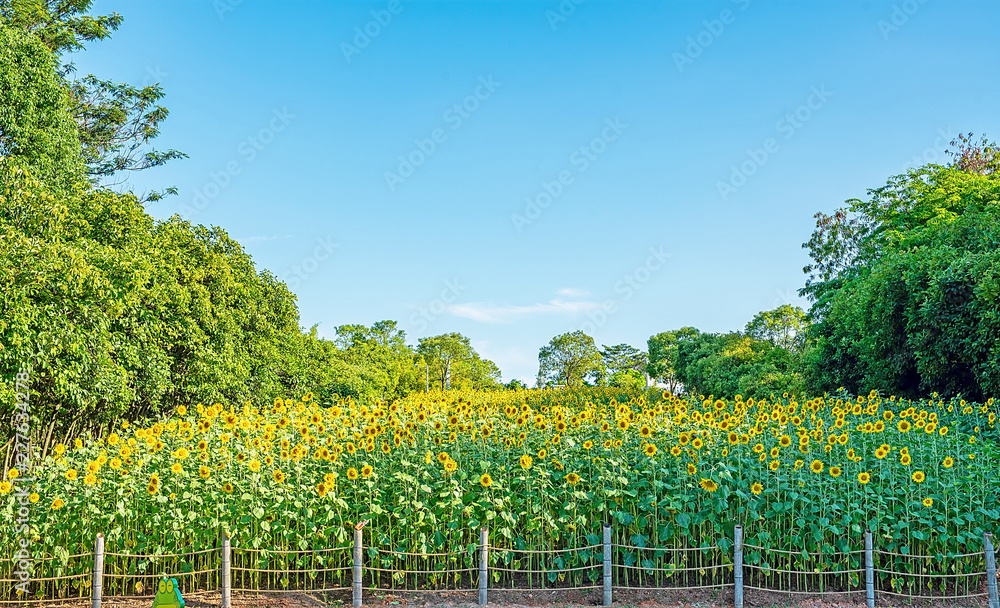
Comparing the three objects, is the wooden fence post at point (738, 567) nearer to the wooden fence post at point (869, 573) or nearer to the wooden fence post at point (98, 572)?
the wooden fence post at point (869, 573)

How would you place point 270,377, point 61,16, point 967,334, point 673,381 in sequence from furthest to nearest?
1. point 673,381
2. point 61,16
3. point 270,377
4. point 967,334

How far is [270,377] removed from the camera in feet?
45.0

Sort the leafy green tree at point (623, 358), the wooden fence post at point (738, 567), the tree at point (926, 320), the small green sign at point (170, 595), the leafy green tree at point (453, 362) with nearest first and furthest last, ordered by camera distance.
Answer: the small green sign at point (170, 595) < the wooden fence post at point (738, 567) < the tree at point (926, 320) < the leafy green tree at point (453, 362) < the leafy green tree at point (623, 358)

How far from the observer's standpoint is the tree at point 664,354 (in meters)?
34.1

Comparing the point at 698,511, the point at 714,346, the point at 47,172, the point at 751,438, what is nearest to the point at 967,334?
the point at 751,438

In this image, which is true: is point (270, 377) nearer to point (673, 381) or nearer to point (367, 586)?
point (367, 586)

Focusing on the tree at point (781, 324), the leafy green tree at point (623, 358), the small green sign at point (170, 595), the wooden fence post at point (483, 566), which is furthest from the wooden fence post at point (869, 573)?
the leafy green tree at point (623, 358)

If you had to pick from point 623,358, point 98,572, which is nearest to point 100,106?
point 98,572

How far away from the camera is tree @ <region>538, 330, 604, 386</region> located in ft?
121

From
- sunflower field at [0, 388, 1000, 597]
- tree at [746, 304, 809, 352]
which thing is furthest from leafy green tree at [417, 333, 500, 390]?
sunflower field at [0, 388, 1000, 597]

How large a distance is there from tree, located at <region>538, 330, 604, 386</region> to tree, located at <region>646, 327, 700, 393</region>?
2.84 m

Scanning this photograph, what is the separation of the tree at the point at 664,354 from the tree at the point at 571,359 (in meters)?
2.84

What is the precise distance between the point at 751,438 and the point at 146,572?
17.1ft

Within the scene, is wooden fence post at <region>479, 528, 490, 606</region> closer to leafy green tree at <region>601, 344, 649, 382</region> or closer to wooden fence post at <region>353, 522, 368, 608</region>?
wooden fence post at <region>353, 522, 368, 608</region>
